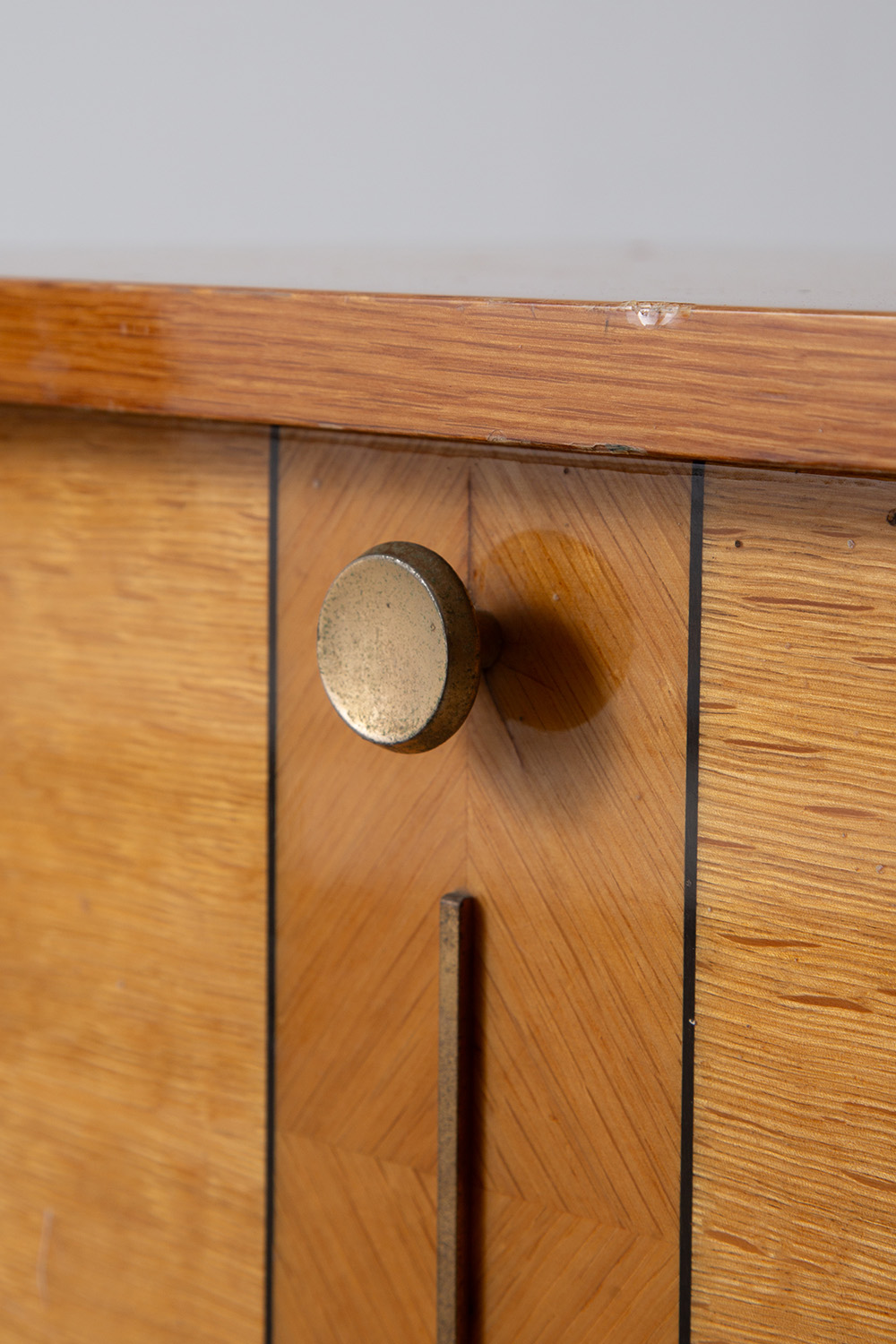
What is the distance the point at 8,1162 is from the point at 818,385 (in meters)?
0.59

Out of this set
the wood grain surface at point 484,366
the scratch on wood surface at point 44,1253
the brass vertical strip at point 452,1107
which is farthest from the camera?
the scratch on wood surface at point 44,1253

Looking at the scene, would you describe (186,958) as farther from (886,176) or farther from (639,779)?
(886,176)

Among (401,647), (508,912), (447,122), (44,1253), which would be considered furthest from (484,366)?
(447,122)

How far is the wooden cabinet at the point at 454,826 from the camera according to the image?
41cm


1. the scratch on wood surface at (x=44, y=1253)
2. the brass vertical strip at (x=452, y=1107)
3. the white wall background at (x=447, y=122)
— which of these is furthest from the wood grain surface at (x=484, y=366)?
the white wall background at (x=447, y=122)

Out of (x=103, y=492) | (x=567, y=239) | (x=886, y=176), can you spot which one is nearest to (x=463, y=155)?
(x=567, y=239)

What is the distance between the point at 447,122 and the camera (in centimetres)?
101

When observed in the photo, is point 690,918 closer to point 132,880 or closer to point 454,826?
point 454,826

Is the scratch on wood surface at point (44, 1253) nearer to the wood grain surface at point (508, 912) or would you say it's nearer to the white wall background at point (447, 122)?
the wood grain surface at point (508, 912)

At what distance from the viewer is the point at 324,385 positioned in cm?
46

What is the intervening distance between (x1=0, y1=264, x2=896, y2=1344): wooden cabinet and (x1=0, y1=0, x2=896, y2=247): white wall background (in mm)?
548

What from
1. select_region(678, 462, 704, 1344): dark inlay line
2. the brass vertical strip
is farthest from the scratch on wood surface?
select_region(678, 462, 704, 1344): dark inlay line

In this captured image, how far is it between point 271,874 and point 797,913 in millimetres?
245

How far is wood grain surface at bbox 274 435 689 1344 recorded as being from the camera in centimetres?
45
